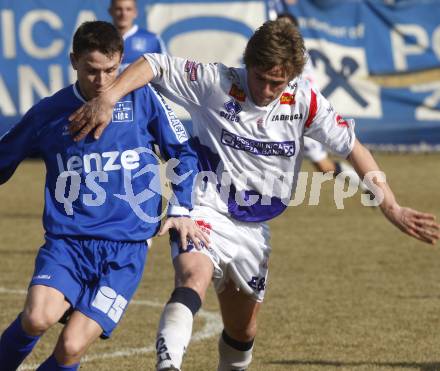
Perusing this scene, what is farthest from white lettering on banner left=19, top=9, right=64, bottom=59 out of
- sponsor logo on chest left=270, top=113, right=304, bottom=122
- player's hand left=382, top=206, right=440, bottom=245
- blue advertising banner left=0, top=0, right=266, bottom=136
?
player's hand left=382, top=206, right=440, bottom=245

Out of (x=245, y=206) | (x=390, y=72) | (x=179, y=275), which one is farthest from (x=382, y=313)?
(x=390, y=72)

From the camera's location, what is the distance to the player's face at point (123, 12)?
10.2 meters

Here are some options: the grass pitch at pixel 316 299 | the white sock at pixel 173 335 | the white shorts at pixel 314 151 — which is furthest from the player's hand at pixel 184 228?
the white shorts at pixel 314 151

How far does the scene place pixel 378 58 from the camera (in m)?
18.6

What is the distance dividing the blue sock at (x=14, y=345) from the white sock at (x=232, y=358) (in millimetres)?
1271

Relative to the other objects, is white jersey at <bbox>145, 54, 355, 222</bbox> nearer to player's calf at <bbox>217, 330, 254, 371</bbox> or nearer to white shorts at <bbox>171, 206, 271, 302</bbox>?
white shorts at <bbox>171, 206, 271, 302</bbox>

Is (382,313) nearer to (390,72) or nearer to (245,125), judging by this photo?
(245,125)

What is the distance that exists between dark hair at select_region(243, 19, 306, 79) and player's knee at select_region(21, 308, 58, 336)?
59.7 inches

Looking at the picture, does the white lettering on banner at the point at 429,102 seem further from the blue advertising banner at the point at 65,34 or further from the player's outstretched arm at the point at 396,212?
the player's outstretched arm at the point at 396,212

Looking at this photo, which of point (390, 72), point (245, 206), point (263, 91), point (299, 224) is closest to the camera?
point (263, 91)

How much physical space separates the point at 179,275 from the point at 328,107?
1.18 meters

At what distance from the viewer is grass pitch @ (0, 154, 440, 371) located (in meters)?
6.49

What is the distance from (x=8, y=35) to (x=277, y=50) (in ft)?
44.3

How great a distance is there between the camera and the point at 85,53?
16.7 ft
